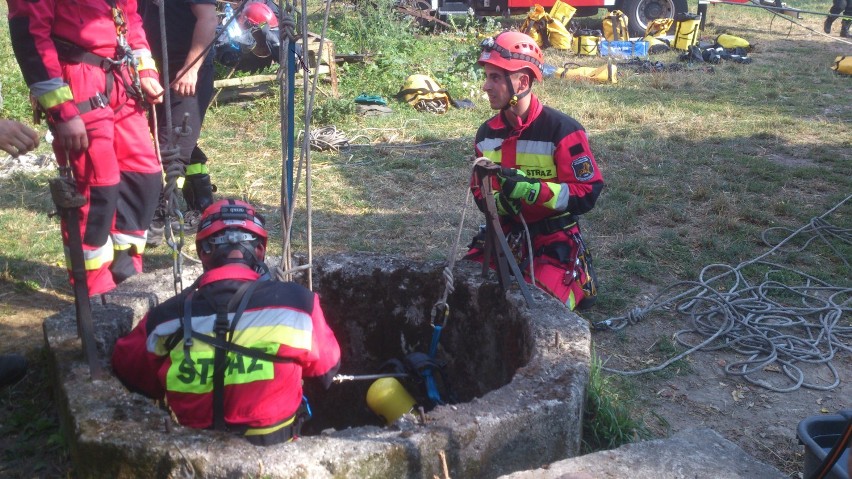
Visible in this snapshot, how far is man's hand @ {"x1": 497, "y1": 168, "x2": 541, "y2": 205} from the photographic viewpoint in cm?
394

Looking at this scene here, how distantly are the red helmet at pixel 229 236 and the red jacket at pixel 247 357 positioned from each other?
10cm

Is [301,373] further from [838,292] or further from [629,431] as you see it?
[838,292]

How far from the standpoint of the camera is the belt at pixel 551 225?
4.46 metres

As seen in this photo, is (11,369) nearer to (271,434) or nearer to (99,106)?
(99,106)

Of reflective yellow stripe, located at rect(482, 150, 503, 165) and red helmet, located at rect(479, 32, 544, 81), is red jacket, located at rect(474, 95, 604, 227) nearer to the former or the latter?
reflective yellow stripe, located at rect(482, 150, 503, 165)

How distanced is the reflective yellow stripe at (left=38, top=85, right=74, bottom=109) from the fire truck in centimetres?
1207

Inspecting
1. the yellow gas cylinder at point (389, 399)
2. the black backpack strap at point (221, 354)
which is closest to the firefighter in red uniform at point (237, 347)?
the black backpack strap at point (221, 354)

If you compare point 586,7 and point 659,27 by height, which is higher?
point 586,7

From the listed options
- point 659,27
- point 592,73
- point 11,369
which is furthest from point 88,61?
point 659,27

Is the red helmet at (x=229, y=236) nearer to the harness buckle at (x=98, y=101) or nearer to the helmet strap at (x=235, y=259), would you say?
the helmet strap at (x=235, y=259)

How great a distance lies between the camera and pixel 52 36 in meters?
3.88

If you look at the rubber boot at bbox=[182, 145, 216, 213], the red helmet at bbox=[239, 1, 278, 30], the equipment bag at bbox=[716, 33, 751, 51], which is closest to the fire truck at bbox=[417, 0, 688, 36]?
the equipment bag at bbox=[716, 33, 751, 51]

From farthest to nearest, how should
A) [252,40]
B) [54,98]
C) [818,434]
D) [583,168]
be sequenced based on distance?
[252,40] < [583,168] < [54,98] < [818,434]

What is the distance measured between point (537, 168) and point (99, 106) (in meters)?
2.22
